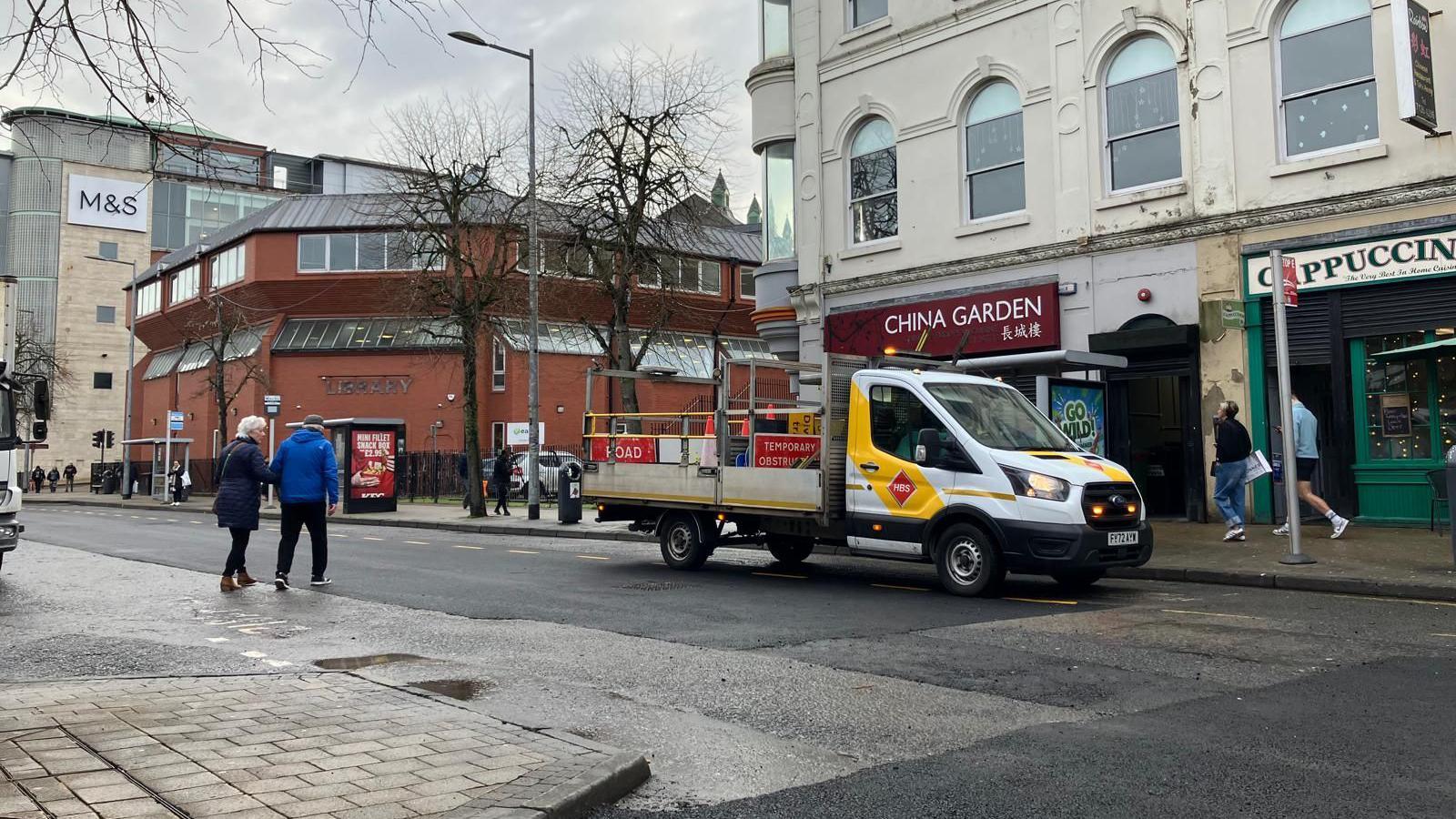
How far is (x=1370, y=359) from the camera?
15227mm

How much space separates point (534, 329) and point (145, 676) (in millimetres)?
19458

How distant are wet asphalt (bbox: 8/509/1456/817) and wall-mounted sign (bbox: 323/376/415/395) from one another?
117 ft

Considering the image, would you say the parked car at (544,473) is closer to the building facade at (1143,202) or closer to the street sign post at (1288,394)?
the building facade at (1143,202)

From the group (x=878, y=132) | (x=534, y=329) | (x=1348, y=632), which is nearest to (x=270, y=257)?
(x=534, y=329)

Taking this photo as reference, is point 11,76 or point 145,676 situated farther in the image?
point 145,676

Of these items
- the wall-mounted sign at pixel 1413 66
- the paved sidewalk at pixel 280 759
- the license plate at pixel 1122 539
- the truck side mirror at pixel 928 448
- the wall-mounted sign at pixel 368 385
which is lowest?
the paved sidewalk at pixel 280 759

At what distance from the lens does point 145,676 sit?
657cm

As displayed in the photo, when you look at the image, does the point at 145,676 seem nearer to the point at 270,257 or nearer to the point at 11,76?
the point at 11,76

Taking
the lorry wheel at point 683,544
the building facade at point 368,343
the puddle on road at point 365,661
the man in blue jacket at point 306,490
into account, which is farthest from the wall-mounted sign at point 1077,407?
the building facade at point 368,343

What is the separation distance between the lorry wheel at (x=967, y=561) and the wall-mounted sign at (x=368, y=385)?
133ft

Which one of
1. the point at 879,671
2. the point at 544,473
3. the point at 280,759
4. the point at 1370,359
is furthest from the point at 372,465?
the point at 280,759

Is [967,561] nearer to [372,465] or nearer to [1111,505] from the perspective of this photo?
[1111,505]

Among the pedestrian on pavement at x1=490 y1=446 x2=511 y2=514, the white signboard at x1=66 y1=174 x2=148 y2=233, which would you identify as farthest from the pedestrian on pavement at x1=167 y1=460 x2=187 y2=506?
the white signboard at x1=66 y1=174 x2=148 y2=233

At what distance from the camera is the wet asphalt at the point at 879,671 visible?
4652mm
